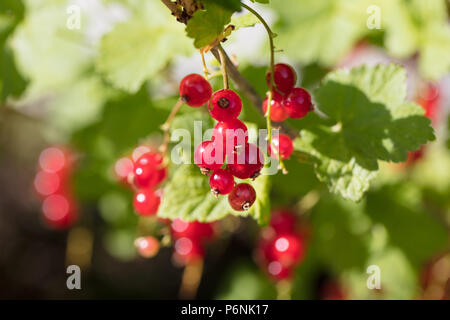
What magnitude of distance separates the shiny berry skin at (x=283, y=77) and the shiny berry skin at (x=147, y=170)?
343 mm

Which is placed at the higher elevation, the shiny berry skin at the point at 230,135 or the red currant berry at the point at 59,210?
the red currant berry at the point at 59,210

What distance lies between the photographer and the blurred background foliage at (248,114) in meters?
1.13

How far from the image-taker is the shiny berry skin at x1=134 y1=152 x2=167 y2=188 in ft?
3.08

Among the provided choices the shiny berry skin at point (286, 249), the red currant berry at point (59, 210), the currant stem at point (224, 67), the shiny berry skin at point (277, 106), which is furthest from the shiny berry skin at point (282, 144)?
the red currant berry at point (59, 210)

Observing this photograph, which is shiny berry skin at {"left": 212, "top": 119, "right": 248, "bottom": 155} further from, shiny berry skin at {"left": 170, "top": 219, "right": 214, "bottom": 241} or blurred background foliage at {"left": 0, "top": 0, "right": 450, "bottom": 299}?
shiny berry skin at {"left": 170, "top": 219, "right": 214, "bottom": 241}

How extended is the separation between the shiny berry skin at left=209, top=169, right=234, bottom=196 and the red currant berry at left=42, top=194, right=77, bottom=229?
1.23 meters

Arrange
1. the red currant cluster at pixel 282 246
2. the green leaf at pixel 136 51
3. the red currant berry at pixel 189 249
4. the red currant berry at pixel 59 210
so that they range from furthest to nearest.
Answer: the red currant berry at pixel 59 210
the red currant berry at pixel 189 249
the red currant cluster at pixel 282 246
the green leaf at pixel 136 51

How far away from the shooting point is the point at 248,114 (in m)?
1.04

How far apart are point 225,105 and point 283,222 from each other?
0.73 meters

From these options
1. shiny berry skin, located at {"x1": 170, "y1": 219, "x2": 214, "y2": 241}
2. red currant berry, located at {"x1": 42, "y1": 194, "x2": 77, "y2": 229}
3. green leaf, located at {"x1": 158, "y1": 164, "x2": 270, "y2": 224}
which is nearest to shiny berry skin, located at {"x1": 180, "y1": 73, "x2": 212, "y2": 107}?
green leaf, located at {"x1": 158, "y1": 164, "x2": 270, "y2": 224}

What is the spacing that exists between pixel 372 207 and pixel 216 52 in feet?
3.02

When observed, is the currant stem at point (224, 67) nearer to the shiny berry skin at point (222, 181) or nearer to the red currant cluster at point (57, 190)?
the shiny berry skin at point (222, 181)

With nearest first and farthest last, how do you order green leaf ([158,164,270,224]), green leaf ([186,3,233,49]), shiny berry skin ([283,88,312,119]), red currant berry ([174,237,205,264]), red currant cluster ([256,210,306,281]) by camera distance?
green leaf ([186,3,233,49])
shiny berry skin ([283,88,312,119])
green leaf ([158,164,270,224])
red currant cluster ([256,210,306,281])
red currant berry ([174,237,205,264])

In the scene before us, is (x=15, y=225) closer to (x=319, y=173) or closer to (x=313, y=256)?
(x=313, y=256)
